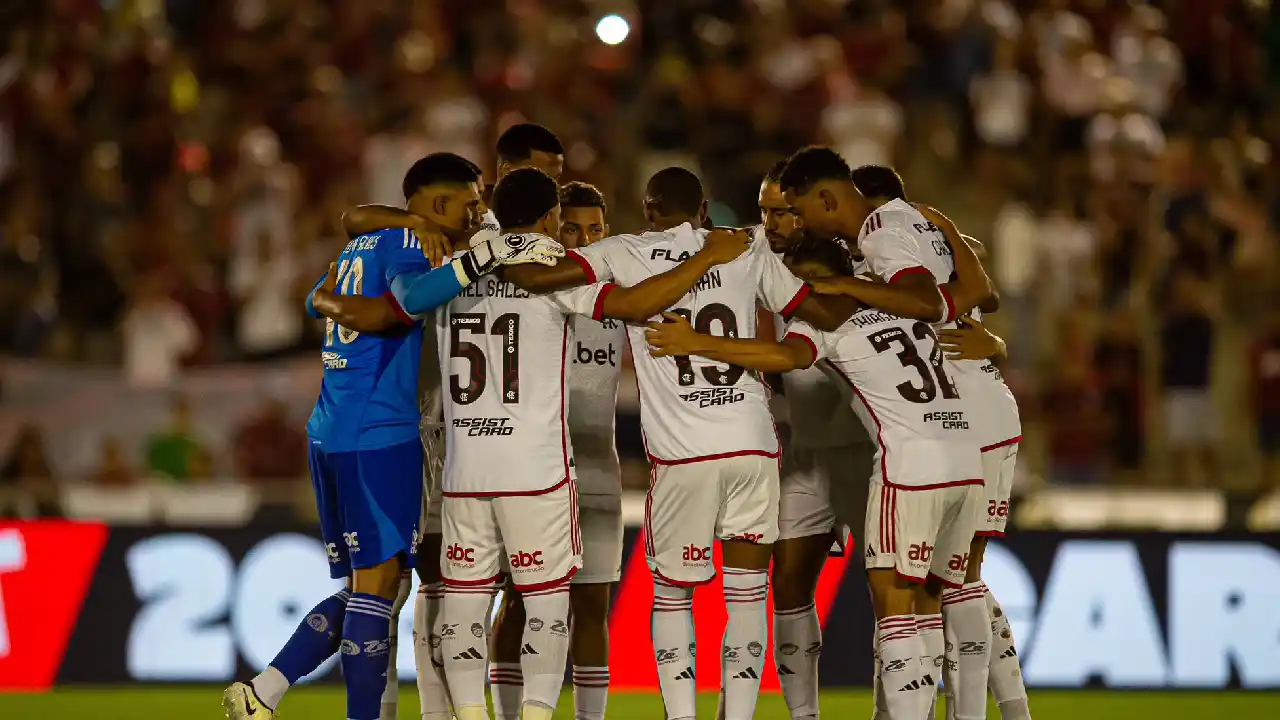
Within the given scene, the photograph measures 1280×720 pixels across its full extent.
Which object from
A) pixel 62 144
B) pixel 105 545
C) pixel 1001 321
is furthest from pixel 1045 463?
pixel 62 144

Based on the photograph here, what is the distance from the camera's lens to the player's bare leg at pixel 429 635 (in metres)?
8.02

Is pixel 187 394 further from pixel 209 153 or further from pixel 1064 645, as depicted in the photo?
pixel 1064 645

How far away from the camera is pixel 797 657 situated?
26.4 ft

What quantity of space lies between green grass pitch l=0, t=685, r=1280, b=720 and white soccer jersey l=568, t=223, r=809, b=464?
287 cm

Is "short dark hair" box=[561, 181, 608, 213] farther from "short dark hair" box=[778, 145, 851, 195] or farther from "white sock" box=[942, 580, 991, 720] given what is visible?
"white sock" box=[942, 580, 991, 720]

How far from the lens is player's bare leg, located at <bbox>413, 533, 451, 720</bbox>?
8016 mm

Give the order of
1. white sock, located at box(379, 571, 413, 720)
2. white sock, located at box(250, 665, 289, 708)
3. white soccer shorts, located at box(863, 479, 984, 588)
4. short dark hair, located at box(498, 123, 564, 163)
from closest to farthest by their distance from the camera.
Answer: white soccer shorts, located at box(863, 479, 984, 588), white sock, located at box(250, 665, 289, 708), white sock, located at box(379, 571, 413, 720), short dark hair, located at box(498, 123, 564, 163)

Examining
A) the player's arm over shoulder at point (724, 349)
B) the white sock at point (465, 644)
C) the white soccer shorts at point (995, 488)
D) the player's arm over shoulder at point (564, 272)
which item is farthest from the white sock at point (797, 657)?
the player's arm over shoulder at point (564, 272)

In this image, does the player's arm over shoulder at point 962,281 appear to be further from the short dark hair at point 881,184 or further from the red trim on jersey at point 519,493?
the red trim on jersey at point 519,493

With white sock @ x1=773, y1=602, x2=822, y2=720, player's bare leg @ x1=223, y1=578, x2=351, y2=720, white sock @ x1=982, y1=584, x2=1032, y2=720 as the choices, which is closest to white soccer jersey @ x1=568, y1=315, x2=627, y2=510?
white sock @ x1=773, y1=602, x2=822, y2=720

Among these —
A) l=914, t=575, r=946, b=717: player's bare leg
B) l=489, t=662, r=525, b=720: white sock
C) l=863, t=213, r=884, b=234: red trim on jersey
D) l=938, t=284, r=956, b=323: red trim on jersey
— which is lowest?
l=489, t=662, r=525, b=720: white sock

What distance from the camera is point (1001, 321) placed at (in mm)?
14516

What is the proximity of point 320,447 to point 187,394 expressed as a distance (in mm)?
6756

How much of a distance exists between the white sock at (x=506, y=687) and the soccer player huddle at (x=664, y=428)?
30 cm
